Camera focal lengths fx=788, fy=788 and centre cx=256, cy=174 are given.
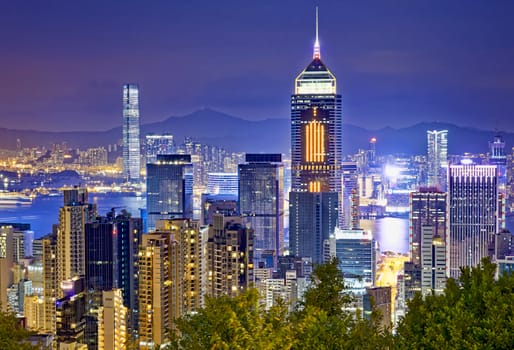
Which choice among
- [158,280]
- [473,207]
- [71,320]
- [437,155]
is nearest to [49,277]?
[158,280]

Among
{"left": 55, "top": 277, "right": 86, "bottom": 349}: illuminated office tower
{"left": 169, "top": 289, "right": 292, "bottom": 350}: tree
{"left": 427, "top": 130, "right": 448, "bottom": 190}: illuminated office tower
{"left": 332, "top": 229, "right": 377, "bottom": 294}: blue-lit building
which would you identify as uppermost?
{"left": 427, "top": 130, "right": 448, "bottom": 190}: illuminated office tower

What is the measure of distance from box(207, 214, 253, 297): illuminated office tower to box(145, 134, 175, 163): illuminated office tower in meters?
13.1

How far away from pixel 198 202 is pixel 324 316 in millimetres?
20468

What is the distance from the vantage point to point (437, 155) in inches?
958

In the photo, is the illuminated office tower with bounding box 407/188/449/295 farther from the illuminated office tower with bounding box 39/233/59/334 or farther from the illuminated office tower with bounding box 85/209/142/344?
the illuminated office tower with bounding box 39/233/59/334

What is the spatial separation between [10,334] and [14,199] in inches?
653

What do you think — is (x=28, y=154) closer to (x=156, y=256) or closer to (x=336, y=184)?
(x=156, y=256)

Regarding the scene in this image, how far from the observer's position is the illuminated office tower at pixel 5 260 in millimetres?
12084

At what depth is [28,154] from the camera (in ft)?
60.5

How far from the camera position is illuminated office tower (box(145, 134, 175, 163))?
81.7 ft

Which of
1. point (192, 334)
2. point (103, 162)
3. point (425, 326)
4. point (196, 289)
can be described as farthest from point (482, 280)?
point (103, 162)

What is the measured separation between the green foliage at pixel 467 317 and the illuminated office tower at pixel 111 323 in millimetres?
5414

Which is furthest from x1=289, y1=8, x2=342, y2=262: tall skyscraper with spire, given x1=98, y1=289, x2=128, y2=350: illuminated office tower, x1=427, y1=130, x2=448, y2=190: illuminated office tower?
x1=98, y1=289, x2=128, y2=350: illuminated office tower

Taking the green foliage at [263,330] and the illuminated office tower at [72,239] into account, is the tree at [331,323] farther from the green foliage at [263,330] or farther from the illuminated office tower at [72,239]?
the illuminated office tower at [72,239]
